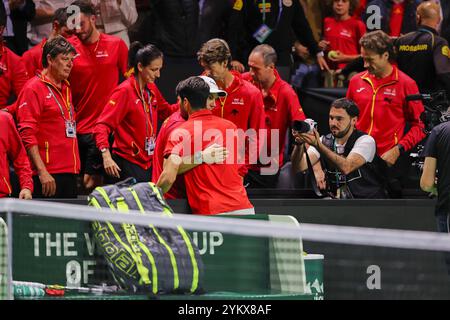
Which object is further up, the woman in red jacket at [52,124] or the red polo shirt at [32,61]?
the red polo shirt at [32,61]

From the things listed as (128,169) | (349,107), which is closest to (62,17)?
(128,169)

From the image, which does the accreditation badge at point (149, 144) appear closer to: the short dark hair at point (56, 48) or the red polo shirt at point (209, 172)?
the short dark hair at point (56, 48)

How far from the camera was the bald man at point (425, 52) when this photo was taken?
11445mm

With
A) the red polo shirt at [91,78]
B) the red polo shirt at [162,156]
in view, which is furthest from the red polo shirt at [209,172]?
the red polo shirt at [91,78]

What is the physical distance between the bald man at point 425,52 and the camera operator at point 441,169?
2613 mm

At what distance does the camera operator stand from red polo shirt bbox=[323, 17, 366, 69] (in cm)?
370

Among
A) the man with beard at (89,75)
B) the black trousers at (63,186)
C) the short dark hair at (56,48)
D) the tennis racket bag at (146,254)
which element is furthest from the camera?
the man with beard at (89,75)

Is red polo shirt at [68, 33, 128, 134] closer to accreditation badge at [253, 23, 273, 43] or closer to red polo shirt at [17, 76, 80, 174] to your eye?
red polo shirt at [17, 76, 80, 174]

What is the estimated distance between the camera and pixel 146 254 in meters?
6.96

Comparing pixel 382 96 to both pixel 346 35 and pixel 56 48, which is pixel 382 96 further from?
pixel 56 48

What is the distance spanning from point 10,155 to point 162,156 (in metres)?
1.41

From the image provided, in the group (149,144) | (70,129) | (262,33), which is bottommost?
(149,144)

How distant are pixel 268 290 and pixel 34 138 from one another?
2629 millimetres
